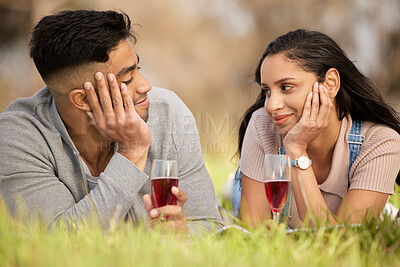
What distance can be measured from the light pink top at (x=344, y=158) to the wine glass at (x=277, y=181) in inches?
32.0

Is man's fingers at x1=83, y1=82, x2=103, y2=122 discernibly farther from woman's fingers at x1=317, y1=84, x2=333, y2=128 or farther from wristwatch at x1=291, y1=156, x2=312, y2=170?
woman's fingers at x1=317, y1=84, x2=333, y2=128

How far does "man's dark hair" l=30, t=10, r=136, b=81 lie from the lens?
3023 mm

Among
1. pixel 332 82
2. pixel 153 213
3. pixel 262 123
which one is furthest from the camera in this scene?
pixel 262 123

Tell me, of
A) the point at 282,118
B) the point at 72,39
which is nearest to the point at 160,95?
the point at 72,39

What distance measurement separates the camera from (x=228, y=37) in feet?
53.0

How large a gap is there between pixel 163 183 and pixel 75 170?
0.96 metres

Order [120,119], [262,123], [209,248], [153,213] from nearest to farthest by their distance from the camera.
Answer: [209,248]
[153,213]
[120,119]
[262,123]

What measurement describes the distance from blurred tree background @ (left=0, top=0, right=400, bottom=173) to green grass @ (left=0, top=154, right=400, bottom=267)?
1203 cm

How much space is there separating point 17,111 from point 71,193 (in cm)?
65

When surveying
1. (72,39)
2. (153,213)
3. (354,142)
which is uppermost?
(72,39)

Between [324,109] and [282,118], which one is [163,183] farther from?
[324,109]

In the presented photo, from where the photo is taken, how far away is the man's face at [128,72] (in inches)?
121

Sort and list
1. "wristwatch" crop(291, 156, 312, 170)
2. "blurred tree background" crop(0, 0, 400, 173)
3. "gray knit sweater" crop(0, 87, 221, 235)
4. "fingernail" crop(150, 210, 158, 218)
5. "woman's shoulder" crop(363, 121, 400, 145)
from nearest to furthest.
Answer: "fingernail" crop(150, 210, 158, 218) → "gray knit sweater" crop(0, 87, 221, 235) → "wristwatch" crop(291, 156, 312, 170) → "woman's shoulder" crop(363, 121, 400, 145) → "blurred tree background" crop(0, 0, 400, 173)

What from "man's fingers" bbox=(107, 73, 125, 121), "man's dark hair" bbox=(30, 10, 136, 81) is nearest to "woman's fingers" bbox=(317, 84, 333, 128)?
"man's fingers" bbox=(107, 73, 125, 121)
